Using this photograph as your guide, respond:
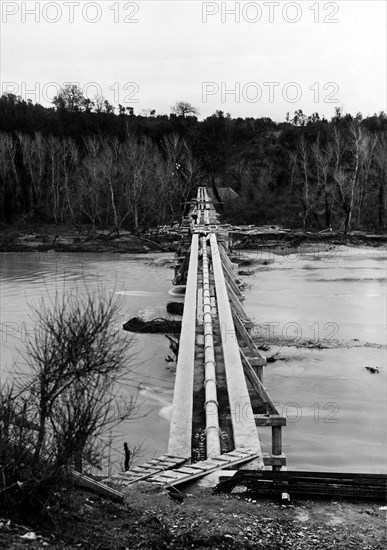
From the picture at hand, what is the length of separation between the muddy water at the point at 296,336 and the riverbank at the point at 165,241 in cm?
346

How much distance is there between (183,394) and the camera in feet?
30.6

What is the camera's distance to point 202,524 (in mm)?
5891

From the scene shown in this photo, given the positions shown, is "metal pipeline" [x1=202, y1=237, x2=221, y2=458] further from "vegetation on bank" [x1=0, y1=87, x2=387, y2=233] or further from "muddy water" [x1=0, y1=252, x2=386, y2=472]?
"vegetation on bank" [x1=0, y1=87, x2=387, y2=233]

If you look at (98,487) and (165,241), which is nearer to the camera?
(98,487)

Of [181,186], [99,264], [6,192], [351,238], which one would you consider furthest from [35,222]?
[351,238]

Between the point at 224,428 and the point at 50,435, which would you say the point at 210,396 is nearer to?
the point at 224,428

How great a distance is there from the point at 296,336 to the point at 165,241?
78.0 ft

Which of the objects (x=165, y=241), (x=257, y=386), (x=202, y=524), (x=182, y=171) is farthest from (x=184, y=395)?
(x=182, y=171)

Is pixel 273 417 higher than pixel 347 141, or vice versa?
pixel 347 141

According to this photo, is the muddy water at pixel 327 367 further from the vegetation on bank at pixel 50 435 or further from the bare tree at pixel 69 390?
the vegetation on bank at pixel 50 435

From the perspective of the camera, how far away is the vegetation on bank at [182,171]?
44.8 meters

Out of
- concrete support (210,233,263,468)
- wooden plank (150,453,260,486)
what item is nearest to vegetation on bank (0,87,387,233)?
concrete support (210,233,263,468)

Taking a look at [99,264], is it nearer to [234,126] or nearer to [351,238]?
[351,238]

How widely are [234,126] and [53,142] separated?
2116 centimetres
